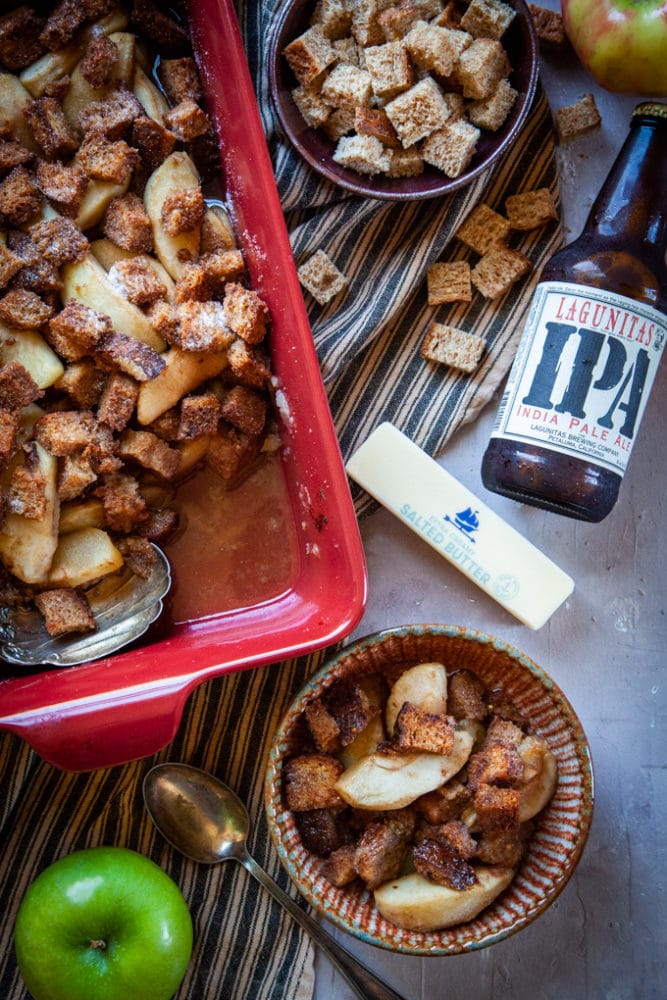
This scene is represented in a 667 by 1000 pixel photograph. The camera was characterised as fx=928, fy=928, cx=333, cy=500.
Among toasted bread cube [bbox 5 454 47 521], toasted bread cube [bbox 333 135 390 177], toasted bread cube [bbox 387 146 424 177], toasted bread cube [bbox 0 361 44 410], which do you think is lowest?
toasted bread cube [bbox 5 454 47 521]

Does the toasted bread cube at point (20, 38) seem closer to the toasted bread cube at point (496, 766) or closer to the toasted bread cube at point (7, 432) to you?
the toasted bread cube at point (7, 432)

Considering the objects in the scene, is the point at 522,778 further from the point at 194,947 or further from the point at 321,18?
the point at 321,18

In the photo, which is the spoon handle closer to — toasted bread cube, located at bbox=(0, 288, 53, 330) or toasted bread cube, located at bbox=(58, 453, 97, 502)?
toasted bread cube, located at bbox=(58, 453, 97, 502)

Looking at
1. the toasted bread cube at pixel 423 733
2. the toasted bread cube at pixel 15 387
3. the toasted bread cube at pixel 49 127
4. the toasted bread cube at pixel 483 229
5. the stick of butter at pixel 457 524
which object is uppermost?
the toasted bread cube at pixel 49 127

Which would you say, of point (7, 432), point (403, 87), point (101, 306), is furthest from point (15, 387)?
point (403, 87)

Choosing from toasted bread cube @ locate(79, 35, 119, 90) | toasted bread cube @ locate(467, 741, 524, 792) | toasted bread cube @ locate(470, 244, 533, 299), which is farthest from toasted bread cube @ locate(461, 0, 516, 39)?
toasted bread cube @ locate(467, 741, 524, 792)

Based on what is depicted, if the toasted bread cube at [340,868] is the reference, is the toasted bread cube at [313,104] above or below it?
above

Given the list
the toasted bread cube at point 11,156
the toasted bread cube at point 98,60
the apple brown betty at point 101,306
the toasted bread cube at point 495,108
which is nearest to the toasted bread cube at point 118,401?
the apple brown betty at point 101,306

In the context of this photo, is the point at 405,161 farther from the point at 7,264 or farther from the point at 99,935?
the point at 99,935
